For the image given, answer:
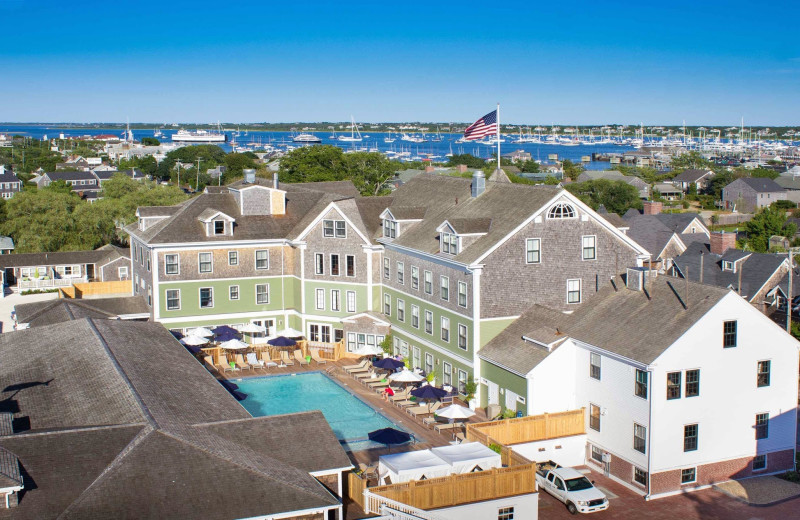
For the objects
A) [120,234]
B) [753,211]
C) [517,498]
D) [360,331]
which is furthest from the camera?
[753,211]

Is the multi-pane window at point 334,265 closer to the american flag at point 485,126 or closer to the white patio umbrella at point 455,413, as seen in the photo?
the american flag at point 485,126

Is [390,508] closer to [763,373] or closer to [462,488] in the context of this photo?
[462,488]

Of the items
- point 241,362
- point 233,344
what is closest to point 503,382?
point 233,344

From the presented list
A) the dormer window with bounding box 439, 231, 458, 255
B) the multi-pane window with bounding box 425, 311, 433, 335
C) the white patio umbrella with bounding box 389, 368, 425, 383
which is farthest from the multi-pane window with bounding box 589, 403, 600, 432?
the multi-pane window with bounding box 425, 311, 433, 335

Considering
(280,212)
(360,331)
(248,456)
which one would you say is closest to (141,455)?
(248,456)

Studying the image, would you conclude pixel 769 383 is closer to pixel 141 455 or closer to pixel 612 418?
pixel 612 418
